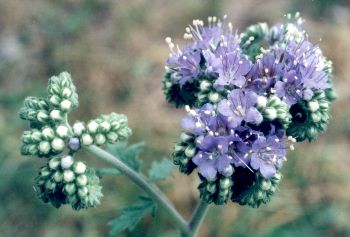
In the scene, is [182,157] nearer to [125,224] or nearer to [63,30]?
[125,224]

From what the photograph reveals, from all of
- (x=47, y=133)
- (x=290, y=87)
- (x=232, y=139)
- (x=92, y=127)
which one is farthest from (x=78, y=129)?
(x=290, y=87)

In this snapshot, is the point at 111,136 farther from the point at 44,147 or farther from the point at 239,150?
the point at 239,150

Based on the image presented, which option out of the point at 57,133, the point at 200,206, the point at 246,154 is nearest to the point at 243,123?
the point at 246,154

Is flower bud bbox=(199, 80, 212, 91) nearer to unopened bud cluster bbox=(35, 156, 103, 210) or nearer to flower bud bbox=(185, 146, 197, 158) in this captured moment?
flower bud bbox=(185, 146, 197, 158)

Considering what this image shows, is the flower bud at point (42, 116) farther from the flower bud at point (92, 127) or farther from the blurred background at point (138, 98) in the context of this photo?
the blurred background at point (138, 98)

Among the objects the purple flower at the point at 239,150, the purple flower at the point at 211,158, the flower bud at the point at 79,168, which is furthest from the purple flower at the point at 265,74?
the flower bud at the point at 79,168

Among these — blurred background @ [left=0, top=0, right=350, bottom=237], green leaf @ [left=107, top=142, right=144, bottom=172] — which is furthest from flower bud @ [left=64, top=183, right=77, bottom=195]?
blurred background @ [left=0, top=0, right=350, bottom=237]

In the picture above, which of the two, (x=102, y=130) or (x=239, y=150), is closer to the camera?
(x=239, y=150)
